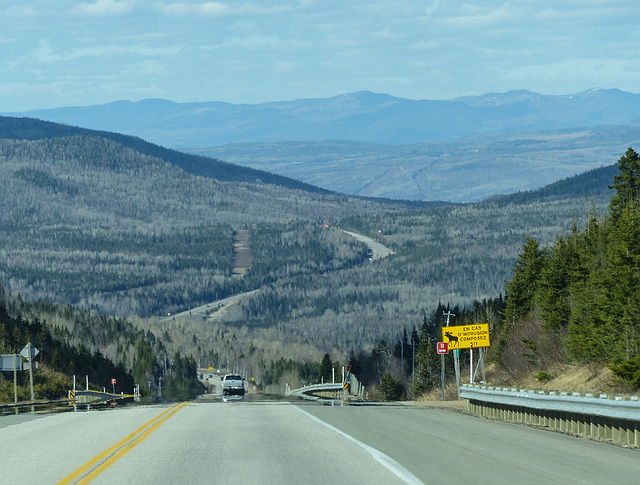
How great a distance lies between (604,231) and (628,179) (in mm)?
18446

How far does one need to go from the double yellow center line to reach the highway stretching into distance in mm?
16

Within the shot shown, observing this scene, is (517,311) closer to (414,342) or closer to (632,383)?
(632,383)

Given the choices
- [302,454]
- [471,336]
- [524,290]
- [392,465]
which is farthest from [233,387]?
[392,465]

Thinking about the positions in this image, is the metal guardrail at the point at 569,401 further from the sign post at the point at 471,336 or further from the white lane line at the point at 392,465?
the sign post at the point at 471,336

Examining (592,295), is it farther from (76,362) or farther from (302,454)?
(76,362)

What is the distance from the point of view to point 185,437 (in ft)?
66.5

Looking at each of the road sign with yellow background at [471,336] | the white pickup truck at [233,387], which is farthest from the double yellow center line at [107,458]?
the white pickup truck at [233,387]

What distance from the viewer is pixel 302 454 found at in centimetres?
1691

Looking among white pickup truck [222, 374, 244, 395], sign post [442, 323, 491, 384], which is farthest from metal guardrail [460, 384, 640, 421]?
white pickup truck [222, 374, 244, 395]

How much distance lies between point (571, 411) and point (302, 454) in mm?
8083

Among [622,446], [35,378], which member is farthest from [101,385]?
[622,446]

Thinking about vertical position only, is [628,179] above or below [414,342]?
above

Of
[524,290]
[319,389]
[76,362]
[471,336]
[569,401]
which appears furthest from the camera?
[76,362]

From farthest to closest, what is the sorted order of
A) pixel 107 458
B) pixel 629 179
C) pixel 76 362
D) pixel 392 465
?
pixel 76 362 < pixel 629 179 < pixel 107 458 < pixel 392 465
